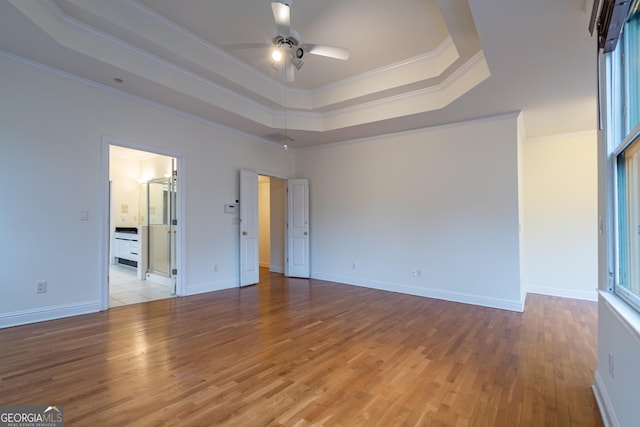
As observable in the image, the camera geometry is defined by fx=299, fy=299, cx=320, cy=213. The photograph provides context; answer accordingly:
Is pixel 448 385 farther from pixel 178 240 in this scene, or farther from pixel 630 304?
pixel 178 240

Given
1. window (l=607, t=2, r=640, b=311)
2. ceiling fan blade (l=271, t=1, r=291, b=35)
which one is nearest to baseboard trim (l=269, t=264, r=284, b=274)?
ceiling fan blade (l=271, t=1, r=291, b=35)

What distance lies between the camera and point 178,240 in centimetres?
473

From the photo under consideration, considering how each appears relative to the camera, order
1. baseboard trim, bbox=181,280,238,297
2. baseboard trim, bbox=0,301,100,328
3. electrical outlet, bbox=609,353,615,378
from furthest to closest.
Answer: baseboard trim, bbox=181,280,238,297 → baseboard trim, bbox=0,301,100,328 → electrical outlet, bbox=609,353,615,378

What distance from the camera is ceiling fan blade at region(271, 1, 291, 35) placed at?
242 cm

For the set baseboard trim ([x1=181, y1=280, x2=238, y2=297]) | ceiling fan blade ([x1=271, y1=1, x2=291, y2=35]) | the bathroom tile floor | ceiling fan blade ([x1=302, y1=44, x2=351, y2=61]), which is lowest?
the bathroom tile floor

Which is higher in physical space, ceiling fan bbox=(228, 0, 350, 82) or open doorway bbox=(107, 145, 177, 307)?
ceiling fan bbox=(228, 0, 350, 82)

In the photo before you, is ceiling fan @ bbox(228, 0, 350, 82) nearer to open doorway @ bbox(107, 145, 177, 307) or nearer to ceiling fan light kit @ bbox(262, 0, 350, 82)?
ceiling fan light kit @ bbox(262, 0, 350, 82)

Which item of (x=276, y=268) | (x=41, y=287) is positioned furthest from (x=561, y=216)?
(x=41, y=287)

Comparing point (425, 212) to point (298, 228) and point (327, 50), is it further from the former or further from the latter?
point (327, 50)

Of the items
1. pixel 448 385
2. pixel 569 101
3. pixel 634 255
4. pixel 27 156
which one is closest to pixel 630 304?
pixel 634 255

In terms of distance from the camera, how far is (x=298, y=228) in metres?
6.49

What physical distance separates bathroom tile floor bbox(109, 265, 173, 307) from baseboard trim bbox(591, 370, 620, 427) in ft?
16.6

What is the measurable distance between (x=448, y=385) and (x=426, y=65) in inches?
149

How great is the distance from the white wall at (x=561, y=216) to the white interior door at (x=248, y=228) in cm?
474
